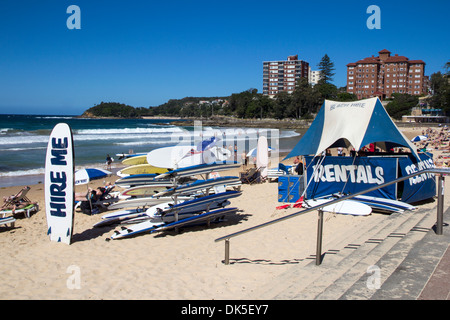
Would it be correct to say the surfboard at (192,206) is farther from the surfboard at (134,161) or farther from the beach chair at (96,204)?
the surfboard at (134,161)

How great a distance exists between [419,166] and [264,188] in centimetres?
575

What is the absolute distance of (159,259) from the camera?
6.90m

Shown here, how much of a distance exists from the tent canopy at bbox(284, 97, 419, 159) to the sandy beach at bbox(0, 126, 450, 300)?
2128 millimetres

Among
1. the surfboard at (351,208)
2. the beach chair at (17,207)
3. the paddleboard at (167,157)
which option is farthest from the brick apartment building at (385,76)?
the beach chair at (17,207)

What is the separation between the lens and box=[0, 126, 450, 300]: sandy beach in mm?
5384

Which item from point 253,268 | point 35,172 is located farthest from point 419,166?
point 35,172

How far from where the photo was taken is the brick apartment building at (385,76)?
100875 millimetres

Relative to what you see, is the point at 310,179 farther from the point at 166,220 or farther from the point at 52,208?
the point at 52,208

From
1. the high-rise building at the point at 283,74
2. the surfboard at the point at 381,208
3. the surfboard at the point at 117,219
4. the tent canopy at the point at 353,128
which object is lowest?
the surfboard at the point at 117,219

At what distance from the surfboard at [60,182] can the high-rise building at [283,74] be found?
466 feet

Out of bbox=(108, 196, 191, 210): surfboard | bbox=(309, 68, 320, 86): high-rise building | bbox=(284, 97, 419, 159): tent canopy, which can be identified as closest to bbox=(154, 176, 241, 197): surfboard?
bbox=(108, 196, 191, 210): surfboard

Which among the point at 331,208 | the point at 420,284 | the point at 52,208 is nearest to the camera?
the point at 420,284
